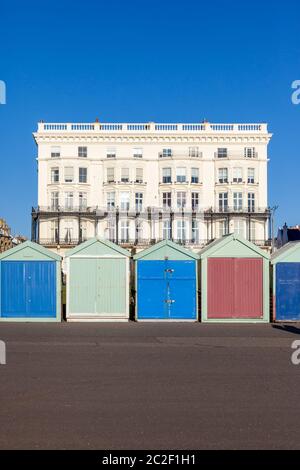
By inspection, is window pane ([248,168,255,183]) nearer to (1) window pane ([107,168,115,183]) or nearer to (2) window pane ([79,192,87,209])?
(1) window pane ([107,168,115,183])

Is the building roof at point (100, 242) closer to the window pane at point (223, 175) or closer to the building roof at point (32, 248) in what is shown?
the building roof at point (32, 248)

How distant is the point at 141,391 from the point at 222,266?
40.6ft

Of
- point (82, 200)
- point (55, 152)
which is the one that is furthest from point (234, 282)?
point (55, 152)

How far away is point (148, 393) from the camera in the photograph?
9188 mm

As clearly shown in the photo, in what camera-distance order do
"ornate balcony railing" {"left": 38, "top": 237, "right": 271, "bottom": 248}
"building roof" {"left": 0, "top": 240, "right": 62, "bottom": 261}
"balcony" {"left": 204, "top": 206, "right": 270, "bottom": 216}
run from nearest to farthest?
"building roof" {"left": 0, "top": 240, "right": 62, "bottom": 261}
"ornate balcony railing" {"left": 38, "top": 237, "right": 271, "bottom": 248}
"balcony" {"left": 204, "top": 206, "right": 270, "bottom": 216}

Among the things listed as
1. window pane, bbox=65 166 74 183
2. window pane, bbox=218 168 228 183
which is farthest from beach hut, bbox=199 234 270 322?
window pane, bbox=65 166 74 183

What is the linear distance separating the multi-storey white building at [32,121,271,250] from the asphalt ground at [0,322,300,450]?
47.8m

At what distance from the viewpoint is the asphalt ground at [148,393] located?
6914 mm

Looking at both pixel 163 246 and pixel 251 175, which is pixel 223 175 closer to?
pixel 251 175

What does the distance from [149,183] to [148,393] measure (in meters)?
56.6

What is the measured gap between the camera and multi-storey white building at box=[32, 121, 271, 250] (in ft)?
210

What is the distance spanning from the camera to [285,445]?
670 cm

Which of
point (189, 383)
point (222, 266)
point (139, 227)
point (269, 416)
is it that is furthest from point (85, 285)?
point (139, 227)

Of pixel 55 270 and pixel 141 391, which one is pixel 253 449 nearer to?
pixel 141 391
